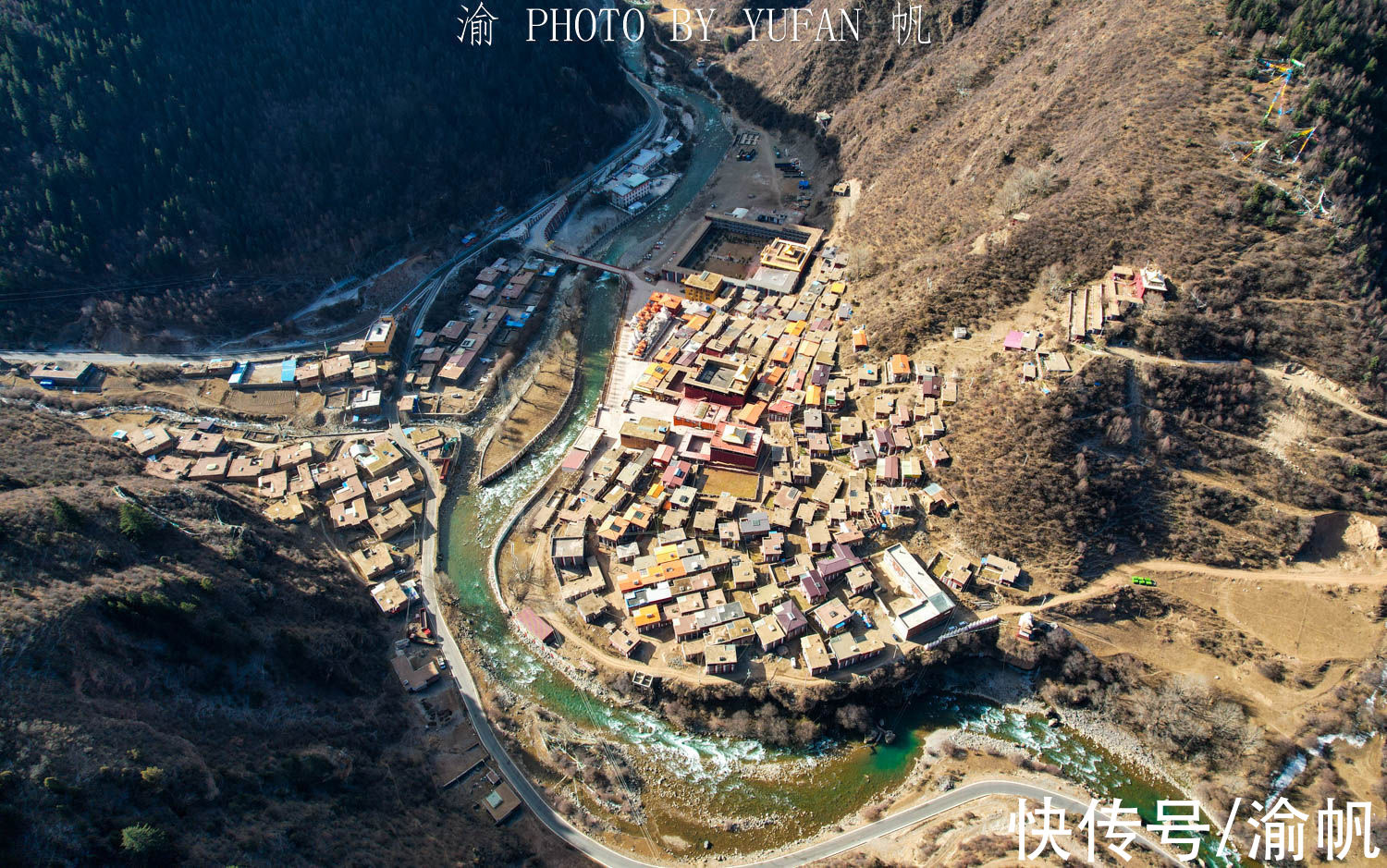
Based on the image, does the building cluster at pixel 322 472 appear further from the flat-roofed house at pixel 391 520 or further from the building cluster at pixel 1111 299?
the building cluster at pixel 1111 299

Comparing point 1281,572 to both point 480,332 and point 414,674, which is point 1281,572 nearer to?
point 414,674

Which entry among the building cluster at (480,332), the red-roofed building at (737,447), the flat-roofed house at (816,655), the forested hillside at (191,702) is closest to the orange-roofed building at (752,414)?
the red-roofed building at (737,447)

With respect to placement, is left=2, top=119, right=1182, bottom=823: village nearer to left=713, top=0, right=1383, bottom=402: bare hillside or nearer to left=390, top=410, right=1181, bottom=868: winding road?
left=390, top=410, right=1181, bottom=868: winding road

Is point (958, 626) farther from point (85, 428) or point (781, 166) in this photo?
point (85, 428)

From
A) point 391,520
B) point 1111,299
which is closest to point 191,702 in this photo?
point 391,520

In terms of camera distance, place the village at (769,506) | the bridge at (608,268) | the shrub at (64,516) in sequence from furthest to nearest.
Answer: the bridge at (608,268) < the village at (769,506) < the shrub at (64,516)

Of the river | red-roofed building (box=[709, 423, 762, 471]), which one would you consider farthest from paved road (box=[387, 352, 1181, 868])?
red-roofed building (box=[709, 423, 762, 471])

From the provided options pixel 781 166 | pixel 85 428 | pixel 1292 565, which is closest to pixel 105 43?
pixel 85 428
